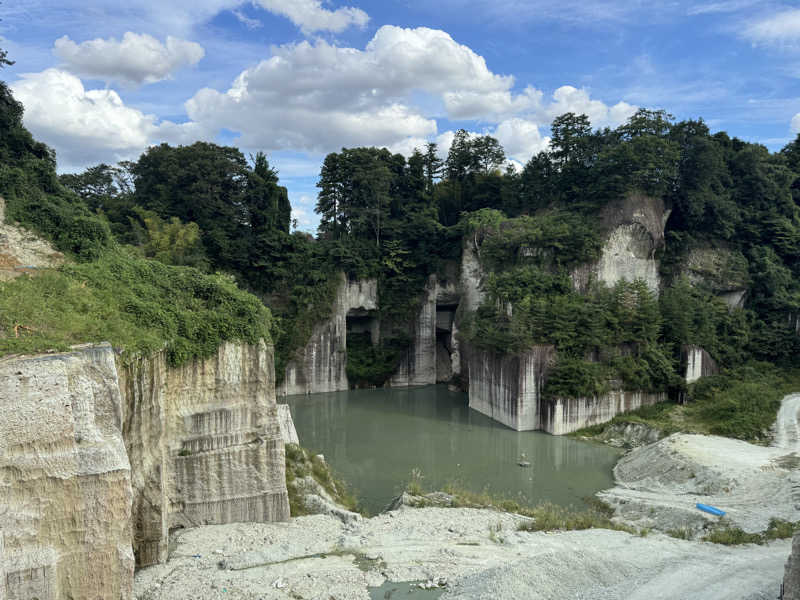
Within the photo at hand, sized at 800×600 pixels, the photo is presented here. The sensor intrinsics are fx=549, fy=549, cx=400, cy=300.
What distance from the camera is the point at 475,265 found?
28.1m

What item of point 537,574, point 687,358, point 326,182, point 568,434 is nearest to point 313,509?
point 537,574

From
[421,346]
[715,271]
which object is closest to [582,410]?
[421,346]

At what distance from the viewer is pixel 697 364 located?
23.2m

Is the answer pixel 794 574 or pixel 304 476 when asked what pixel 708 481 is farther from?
pixel 304 476

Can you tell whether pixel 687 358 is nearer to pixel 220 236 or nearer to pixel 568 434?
pixel 568 434

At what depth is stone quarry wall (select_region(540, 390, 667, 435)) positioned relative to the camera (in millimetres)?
20672

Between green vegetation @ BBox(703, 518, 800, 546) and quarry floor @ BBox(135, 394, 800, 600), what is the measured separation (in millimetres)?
250

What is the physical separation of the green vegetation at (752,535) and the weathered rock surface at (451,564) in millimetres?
329

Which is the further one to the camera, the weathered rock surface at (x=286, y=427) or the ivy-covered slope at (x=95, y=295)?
the weathered rock surface at (x=286, y=427)

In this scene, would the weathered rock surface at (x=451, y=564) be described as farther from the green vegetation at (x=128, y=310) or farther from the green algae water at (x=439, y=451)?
the green algae water at (x=439, y=451)

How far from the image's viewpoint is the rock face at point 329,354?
27.4 m

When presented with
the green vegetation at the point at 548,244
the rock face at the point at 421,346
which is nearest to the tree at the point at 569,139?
the green vegetation at the point at 548,244

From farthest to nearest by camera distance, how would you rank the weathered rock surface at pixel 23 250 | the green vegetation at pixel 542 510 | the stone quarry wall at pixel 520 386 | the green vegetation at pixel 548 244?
the green vegetation at pixel 548 244 < the stone quarry wall at pixel 520 386 < the green vegetation at pixel 542 510 < the weathered rock surface at pixel 23 250

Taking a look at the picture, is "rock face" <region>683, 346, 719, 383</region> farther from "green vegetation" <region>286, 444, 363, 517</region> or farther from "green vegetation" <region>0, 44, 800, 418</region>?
"green vegetation" <region>286, 444, 363, 517</region>
